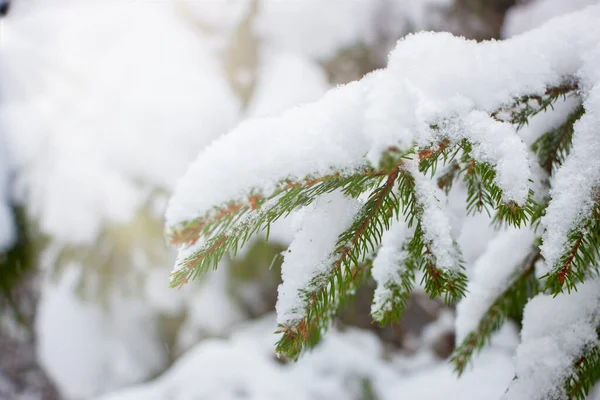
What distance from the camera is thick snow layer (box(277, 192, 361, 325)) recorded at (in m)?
0.53

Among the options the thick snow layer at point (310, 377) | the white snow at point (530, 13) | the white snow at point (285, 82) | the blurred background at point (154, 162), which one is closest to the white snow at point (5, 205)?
the blurred background at point (154, 162)

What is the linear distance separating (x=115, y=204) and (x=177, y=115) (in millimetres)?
675

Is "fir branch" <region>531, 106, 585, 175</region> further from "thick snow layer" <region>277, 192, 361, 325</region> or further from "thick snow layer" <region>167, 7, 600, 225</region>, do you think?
"thick snow layer" <region>277, 192, 361, 325</region>

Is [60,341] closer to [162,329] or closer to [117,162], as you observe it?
[162,329]

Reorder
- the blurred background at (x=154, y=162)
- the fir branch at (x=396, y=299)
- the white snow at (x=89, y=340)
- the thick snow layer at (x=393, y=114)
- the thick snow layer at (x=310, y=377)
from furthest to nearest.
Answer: the white snow at (x=89, y=340) → the blurred background at (x=154, y=162) → the thick snow layer at (x=310, y=377) → the fir branch at (x=396, y=299) → the thick snow layer at (x=393, y=114)

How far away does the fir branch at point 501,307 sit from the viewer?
2.85 feet

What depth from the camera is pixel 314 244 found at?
1.79 ft

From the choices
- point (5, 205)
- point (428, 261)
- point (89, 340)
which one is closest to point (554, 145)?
point (428, 261)

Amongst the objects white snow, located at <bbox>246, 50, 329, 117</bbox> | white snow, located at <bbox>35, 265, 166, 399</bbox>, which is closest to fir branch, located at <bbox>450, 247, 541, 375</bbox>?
white snow, located at <bbox>246, 50, 329, 117</bbox>

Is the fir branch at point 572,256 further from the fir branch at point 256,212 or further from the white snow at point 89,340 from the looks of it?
the white snow at point 89,340

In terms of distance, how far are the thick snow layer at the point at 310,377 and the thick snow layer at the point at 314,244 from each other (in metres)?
1.32

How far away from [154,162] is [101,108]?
0.54 m

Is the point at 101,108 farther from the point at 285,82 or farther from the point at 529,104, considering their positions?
the point at 529,104

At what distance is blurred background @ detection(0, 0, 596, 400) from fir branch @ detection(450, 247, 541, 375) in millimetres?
1148
